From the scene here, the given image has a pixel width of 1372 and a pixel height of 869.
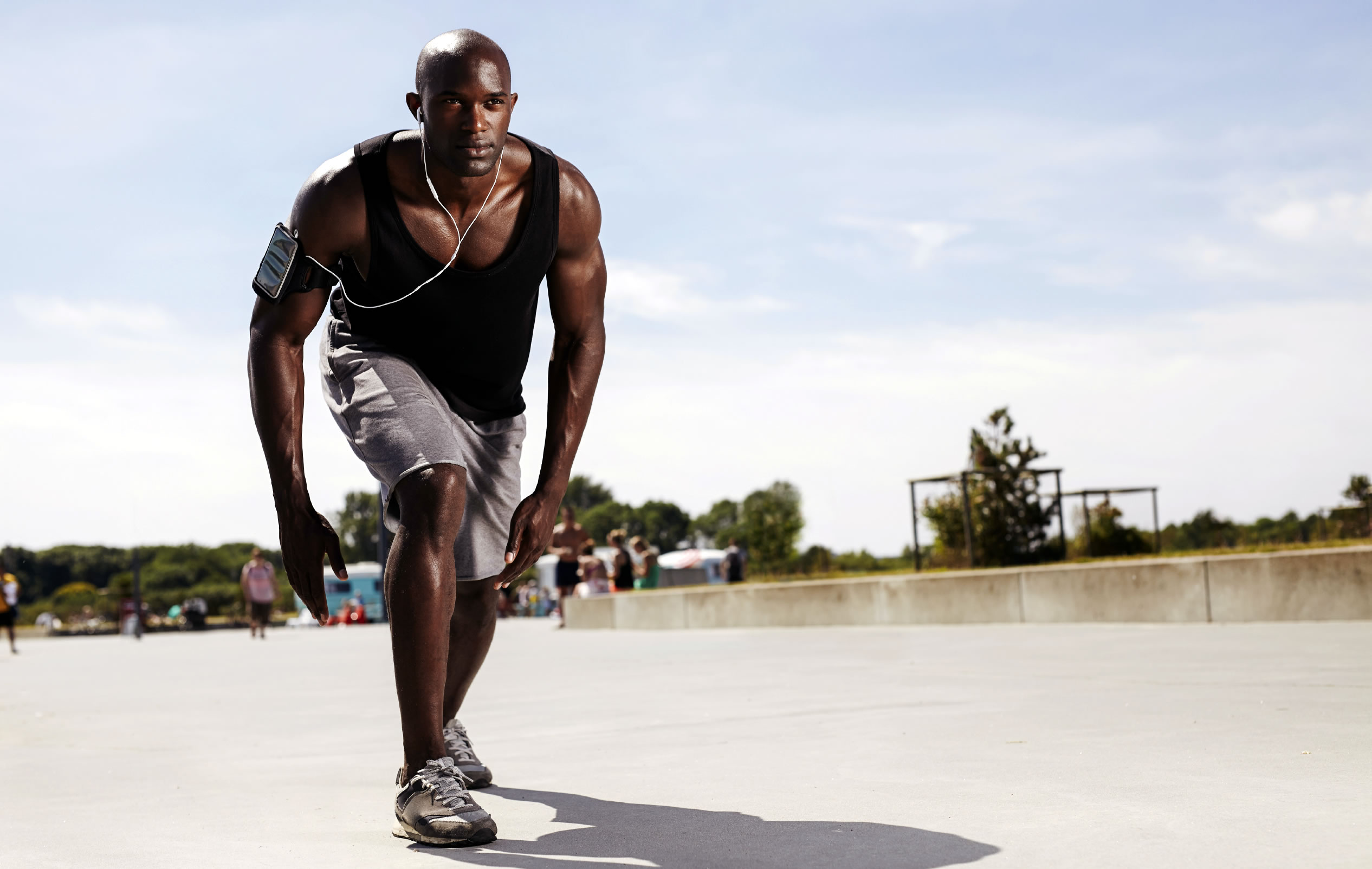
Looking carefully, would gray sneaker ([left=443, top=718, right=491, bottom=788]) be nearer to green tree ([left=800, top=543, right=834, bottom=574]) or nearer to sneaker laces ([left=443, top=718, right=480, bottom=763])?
sneaker laces ([left=443, top=718, right=480, bottom=763])

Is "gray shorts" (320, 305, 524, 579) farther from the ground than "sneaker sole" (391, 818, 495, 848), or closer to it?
farther from the ground

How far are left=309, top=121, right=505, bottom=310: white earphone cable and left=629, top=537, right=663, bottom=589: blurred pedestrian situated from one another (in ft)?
57.9

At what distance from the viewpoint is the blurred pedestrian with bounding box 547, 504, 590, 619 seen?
2019cm

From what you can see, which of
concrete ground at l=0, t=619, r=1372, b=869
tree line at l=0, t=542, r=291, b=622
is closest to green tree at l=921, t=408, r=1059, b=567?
concrete ground at l=0, t=619, r=1372, b=869

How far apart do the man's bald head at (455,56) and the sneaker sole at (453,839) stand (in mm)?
1671

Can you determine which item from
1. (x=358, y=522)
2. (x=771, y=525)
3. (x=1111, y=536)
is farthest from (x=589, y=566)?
A: (x=358, y=522)

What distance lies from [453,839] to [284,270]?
1356 millimetres

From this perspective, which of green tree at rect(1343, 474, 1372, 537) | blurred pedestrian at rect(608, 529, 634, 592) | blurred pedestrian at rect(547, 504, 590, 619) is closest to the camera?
green tree at rect(1343, 474, 1372, 537)

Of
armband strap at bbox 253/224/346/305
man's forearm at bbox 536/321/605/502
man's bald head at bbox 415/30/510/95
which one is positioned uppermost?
man's bald head at bbox 415/30/510/95

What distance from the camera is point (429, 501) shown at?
295cm

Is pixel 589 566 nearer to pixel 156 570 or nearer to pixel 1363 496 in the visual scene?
pixel 1363 496

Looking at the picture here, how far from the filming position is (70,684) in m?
9.55

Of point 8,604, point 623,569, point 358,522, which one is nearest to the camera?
point 8,604

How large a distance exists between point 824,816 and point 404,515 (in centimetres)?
115
